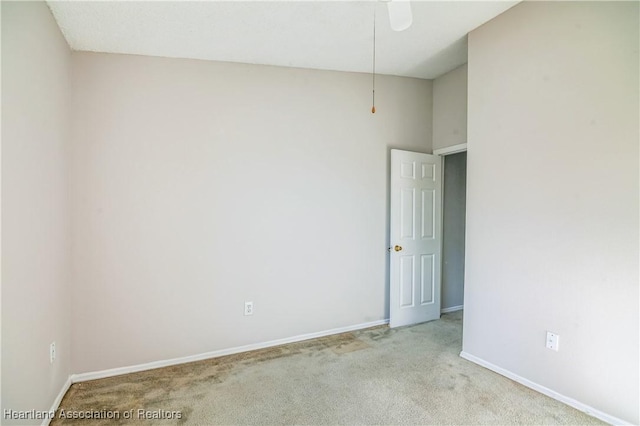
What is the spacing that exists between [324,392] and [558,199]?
2.10 meters

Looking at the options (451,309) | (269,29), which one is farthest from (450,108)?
(451,309)

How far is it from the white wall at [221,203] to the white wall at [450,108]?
16.9 inches

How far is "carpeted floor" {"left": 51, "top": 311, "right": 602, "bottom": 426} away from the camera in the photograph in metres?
2.18

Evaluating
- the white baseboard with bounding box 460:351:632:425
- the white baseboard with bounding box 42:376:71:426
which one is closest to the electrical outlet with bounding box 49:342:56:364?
the white baseboard with bounding box 42:376:71:426

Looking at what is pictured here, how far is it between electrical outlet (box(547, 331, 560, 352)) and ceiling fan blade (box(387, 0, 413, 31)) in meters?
2.23

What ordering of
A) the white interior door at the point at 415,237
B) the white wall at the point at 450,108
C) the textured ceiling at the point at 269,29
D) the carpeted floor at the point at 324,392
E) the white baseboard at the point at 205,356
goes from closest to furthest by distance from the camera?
the carpeted floor at the point at 324,392, the textured ceiling at the point at 269,29, the white baseboard at the point at 205,356, the white wall at the point at 450,108, the white interior door at the point at 415,237

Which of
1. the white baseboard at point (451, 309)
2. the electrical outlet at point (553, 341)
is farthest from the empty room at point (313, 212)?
the white baseboard at point (451, 309)

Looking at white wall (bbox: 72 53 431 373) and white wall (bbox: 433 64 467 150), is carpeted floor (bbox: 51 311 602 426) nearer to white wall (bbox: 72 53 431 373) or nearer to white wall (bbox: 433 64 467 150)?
white wall (bbox: 72 53 431 373)

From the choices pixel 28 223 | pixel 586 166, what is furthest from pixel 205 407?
pixel 586 166

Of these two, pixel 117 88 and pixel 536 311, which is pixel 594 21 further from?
pixel 117 88

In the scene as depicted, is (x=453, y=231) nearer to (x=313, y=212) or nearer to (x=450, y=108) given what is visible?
(x=450, y=108)

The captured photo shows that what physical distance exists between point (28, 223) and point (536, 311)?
10.7 ft

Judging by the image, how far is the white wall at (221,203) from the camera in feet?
9.11

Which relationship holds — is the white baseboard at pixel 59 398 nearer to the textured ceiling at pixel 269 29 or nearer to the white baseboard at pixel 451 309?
the textured ceiling at pixel 269 29
